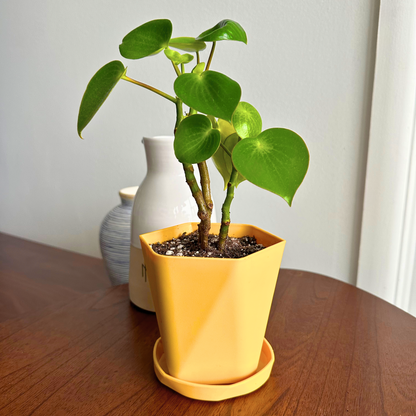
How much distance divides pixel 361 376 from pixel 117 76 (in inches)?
17.0

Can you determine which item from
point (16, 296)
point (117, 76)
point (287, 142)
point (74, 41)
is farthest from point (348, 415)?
point (74, 41)

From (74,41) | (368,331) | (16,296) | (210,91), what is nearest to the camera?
(210,91)

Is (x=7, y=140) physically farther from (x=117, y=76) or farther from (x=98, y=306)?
(x=117, y=76)

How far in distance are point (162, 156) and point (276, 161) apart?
0.96 feet

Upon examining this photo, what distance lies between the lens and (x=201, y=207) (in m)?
0.41

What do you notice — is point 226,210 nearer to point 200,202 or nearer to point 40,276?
point 200,202

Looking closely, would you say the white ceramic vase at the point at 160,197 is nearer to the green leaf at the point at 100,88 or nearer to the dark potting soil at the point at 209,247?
the dark potting soil at the point at 209,247

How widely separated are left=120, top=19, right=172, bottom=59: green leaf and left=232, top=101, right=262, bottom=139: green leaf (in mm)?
98

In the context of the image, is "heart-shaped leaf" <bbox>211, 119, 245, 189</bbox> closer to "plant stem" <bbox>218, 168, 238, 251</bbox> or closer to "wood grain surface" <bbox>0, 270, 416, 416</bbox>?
"plant stem" <bbox>218, 168, 238, 251</bbox>

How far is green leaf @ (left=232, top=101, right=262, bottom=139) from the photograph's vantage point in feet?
1.22

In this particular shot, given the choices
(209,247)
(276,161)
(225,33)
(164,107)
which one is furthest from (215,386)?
(164,107)

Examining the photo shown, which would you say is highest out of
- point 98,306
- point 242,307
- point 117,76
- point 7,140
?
point 117,76

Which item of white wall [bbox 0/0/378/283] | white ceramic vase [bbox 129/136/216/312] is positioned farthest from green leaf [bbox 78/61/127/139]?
white wall [bbox 0/0/378/283]

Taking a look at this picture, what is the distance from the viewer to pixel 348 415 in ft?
1.24
